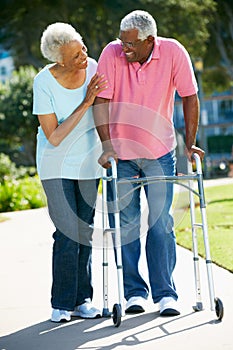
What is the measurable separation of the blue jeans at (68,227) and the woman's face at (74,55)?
29.7 inches

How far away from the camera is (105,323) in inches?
229

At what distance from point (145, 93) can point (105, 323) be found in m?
1.51

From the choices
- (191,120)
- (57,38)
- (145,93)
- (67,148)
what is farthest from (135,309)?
(57,38)

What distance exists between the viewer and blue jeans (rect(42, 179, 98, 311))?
5.95m

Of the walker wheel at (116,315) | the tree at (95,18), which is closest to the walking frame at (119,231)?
the walker wheel at (116,315)

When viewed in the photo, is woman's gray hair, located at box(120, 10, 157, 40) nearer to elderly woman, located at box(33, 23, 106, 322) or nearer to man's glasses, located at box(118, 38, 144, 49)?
man's glasses, located at box(118, 38, 144, 49)

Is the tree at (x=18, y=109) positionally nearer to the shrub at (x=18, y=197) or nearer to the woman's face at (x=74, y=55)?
the shrub at (x=18, y=197)

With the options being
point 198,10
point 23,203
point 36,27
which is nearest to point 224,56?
point 198,10

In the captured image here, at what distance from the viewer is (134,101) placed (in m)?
5.97

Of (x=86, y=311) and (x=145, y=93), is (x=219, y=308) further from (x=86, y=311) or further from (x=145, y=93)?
(x=145, y=93)

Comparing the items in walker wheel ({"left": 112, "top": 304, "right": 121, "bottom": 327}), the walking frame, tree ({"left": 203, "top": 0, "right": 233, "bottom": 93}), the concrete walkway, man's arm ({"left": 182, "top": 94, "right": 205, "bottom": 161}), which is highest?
tree ({"left": 203, "top": 0, "right": 233, "bottom": 93})

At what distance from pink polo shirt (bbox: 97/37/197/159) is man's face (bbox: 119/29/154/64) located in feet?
0.18

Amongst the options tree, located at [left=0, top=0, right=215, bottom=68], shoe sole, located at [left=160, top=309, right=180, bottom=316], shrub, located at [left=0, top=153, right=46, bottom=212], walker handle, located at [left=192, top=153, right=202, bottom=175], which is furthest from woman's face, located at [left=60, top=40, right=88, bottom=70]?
tree, located at [left=0, top=0, right=215, bottom=68]

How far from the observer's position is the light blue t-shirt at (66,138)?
232 inches
